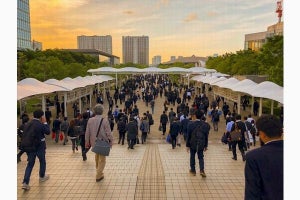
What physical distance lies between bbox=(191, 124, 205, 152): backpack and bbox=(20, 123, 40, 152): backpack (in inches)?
128

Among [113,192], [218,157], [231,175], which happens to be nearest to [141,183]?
[113,192]

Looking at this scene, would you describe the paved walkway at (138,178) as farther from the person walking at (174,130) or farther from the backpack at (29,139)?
the backpack at (29,139)

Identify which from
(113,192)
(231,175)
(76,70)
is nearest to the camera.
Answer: (113,192)

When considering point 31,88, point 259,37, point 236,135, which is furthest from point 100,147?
point 259,37

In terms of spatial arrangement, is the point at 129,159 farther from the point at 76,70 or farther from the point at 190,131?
the point at 76,70

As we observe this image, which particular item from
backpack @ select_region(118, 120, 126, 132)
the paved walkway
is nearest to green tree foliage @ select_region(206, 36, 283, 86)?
the paved walkway

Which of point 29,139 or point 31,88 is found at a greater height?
point 31,88

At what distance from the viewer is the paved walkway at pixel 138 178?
19.1ft

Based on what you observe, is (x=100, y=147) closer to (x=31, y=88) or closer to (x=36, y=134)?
(x=36, y=134)

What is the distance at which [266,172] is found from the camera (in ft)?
8.29

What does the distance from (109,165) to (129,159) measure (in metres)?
0.90

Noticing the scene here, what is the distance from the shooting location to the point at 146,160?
28.3 feet

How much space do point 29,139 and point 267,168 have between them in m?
4.70
